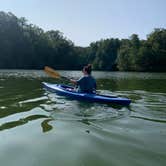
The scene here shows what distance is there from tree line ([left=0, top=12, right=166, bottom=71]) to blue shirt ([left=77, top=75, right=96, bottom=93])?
186 feet

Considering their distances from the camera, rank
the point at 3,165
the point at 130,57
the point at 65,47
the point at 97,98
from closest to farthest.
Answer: the point at 3,165 → the point at 97,98 → the point at 130,57 → the point at 65,47

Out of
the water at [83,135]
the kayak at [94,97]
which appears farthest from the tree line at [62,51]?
the water at [83,135]

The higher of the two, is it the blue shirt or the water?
the blue shirt

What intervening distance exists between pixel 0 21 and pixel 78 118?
6447 centimetres

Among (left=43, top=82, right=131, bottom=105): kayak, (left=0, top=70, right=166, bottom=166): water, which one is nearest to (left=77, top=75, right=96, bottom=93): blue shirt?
(left=43, top=82, right=131, bottom=105): kayak

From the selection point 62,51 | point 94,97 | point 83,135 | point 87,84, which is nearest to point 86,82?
point 87,84

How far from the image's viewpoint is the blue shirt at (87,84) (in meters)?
12.6

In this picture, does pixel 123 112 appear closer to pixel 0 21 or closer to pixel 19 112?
pixel 19 112

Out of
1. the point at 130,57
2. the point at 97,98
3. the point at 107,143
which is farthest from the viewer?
the point at 130,57

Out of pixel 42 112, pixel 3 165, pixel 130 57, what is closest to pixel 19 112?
pixel 42 112

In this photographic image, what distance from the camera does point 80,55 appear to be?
9456cm

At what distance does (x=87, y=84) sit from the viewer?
41.4 ft

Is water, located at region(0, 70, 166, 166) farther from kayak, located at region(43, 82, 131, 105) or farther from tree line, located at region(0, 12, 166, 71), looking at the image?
tree line, located at region(0, 12, 166, 71)

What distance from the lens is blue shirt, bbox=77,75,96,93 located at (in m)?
12.6
